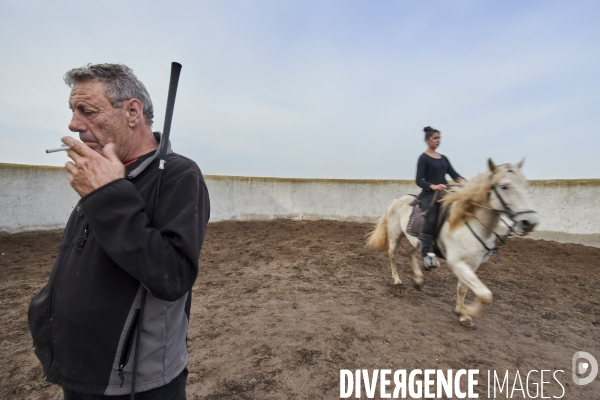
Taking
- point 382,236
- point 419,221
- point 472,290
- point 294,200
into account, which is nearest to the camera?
point 472,290

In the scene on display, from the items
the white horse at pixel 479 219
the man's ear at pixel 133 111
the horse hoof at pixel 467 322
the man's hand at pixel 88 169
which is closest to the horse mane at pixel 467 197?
the white horse at pixel 479 219

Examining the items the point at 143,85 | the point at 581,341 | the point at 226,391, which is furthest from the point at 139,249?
the point at 581,341

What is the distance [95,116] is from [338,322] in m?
3.22

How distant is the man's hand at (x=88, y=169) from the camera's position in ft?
3.14

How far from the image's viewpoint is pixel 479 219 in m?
3.43

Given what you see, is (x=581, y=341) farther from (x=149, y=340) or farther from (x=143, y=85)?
(x=143, y=85)

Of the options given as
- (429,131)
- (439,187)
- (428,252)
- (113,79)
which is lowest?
(428,252)

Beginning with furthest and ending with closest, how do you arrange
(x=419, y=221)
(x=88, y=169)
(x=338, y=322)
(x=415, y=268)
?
(x=415, y=268)
(x=419, y=221)
(x=338, y=322)
(x=88, y=169)

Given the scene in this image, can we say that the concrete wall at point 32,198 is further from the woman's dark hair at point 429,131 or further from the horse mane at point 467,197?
the horse mane at point 467,197

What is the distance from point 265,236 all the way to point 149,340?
799 cm

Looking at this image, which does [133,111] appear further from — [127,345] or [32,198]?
[32,198]

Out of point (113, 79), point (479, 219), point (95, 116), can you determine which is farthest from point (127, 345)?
point (479, 219)

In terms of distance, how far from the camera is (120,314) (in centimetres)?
103

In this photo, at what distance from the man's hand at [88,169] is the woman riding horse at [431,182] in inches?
152
